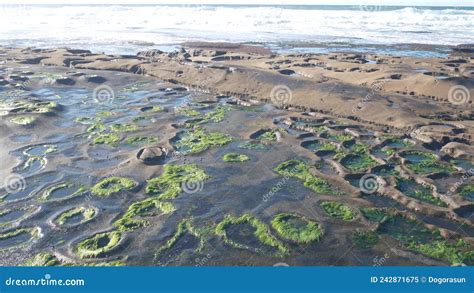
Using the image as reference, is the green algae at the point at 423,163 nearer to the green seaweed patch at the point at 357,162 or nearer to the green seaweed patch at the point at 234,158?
the green seaweed patch at the point at 357,162

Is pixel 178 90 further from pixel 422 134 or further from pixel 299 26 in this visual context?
pixel 299 26

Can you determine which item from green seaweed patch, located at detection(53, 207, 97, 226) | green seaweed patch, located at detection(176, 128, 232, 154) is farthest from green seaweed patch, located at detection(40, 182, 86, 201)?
green seaweed patch, located at detection(176, 128, 232, 154)

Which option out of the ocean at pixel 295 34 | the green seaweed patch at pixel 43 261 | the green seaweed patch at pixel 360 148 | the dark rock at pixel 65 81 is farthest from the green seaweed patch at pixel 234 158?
the ocean at pixel 295 34

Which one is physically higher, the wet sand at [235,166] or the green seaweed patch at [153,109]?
the green seaweed patch at [153,109]

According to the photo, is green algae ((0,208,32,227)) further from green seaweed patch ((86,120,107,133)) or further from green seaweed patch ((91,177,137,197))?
green seaweed patch ((86,120,107,133))

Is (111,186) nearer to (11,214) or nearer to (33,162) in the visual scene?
(11,214)

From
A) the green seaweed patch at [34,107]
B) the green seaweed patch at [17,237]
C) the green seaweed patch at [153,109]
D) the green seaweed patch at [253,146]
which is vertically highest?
the green seaweed patch at [34,107]

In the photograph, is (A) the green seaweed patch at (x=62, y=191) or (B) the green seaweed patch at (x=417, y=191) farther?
(A) the green seaweed patch at (x=62, y=191)
